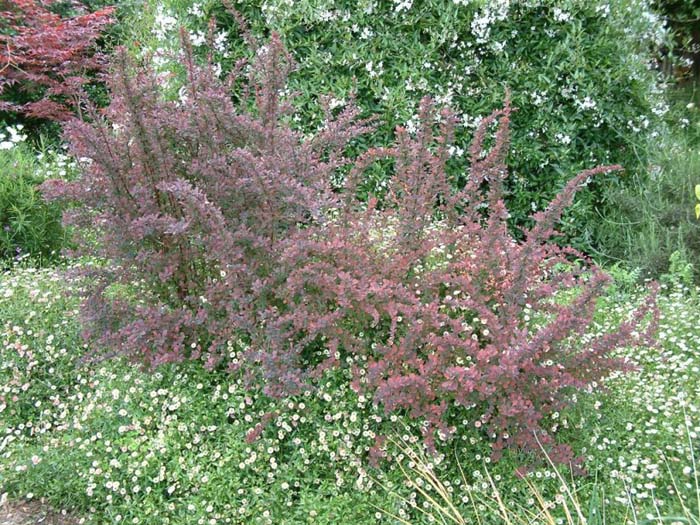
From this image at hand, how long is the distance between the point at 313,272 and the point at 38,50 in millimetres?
5645

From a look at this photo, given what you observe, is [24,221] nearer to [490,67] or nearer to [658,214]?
[490,67]

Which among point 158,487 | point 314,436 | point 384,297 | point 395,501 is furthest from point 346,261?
point 158,487

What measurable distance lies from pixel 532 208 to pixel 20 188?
Result: 392 cm

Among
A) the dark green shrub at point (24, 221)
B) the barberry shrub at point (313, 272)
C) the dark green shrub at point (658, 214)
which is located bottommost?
the dark green shrub at point (24, 221)

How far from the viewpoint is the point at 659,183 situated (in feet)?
16.1

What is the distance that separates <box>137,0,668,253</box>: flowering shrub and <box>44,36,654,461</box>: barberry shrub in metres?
1.81

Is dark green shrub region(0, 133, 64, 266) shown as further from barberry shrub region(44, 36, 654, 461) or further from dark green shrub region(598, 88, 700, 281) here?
dark green shrub region(598, 88, 700, 281)

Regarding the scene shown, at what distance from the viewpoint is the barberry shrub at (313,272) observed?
250 centimetres

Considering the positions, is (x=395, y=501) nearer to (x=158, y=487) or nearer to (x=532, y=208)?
(x=158, y=487)

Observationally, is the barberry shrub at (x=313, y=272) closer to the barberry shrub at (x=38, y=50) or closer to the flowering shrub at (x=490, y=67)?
the flowering shrub at (x=490, y=67)

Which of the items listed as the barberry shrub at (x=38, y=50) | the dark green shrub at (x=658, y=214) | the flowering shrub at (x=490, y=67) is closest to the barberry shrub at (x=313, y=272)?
the flowering shrub at (x=490, y=67)

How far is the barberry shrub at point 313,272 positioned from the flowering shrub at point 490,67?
1.81 m

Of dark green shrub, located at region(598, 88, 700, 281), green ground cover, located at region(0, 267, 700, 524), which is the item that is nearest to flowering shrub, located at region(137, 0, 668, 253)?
dark green shrub, located at region(598, 88, 700, 281)

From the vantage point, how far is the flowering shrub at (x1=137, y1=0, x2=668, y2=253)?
190 inches
